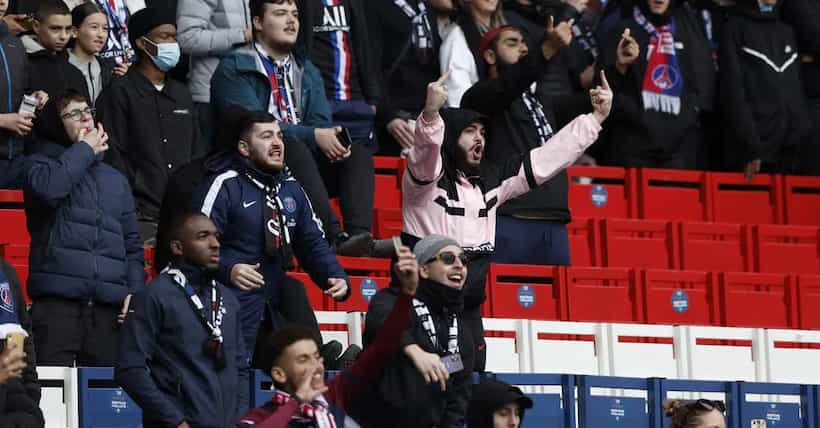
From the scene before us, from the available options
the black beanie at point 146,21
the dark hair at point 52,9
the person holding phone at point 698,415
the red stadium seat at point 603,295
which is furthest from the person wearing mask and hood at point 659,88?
the person holding phone at point 698,415

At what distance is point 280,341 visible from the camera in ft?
27.6

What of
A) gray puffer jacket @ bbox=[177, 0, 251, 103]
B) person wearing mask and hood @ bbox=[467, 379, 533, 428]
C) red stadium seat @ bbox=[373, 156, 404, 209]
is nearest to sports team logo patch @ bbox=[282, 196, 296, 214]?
person wearing mask and hood @ bbox=[467, 379, 533, 428]

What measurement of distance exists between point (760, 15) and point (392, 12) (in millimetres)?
2386

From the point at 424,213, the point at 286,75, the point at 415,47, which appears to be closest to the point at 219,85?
the point at 286,75

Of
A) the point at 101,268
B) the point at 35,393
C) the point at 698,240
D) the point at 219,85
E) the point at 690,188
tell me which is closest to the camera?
the point at 35,393

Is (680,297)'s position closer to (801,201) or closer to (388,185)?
(388,185)

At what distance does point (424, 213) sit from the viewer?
35.2 ft

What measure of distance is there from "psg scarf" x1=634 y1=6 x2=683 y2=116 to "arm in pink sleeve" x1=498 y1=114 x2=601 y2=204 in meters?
3.15

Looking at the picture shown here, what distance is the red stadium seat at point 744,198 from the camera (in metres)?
14.6

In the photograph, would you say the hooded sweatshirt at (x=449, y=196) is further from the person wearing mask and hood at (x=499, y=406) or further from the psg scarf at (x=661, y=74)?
the psg scarf at (x=661, y=74)

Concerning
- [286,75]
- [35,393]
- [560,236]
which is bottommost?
[35,393]

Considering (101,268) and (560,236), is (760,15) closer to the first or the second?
(560,236)

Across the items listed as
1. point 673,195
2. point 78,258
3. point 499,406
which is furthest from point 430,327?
point 673,195

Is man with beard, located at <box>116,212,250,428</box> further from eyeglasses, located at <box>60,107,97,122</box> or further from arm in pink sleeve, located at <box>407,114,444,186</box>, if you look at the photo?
eyeglasses, located at <box>60,107,97,122</box>
